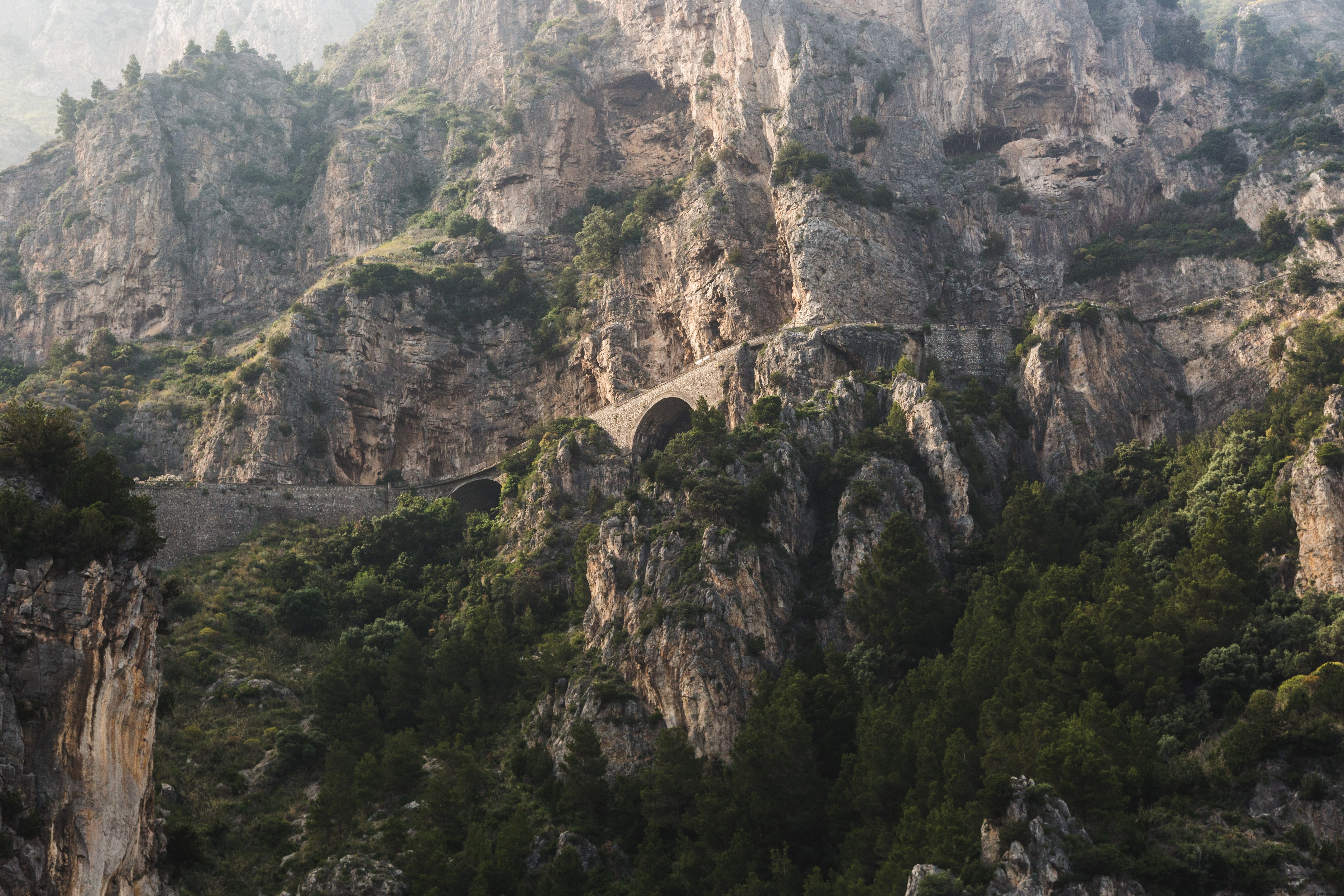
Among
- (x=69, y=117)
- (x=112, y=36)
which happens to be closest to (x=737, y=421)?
(x=69, y=117)

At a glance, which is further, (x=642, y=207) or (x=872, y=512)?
(x=642, y=207)

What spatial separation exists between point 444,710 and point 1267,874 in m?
32.8

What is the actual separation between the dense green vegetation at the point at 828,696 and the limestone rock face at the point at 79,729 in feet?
15.2

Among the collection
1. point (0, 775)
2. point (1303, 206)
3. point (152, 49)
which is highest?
point (152, 49)

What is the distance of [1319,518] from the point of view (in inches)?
1683

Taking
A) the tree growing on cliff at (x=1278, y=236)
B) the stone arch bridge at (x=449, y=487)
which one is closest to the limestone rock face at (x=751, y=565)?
the stone arch bridge at (x=449, y=487)

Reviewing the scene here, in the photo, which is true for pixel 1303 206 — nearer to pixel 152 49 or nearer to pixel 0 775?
pixel 0 775

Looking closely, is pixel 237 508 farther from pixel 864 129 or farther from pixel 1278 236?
pixel 1278 236

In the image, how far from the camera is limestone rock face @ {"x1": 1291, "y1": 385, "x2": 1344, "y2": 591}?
41.5 m

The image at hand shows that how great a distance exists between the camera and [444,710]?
50.2 meters

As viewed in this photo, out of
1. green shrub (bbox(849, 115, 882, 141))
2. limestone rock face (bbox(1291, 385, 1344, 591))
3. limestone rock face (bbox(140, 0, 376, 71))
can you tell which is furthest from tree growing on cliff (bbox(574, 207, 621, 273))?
limestone rock face (bbox(140, 0, 376, 71))

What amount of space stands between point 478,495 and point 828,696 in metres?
34.6

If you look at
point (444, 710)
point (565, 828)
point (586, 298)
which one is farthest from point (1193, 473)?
point (586, 298)

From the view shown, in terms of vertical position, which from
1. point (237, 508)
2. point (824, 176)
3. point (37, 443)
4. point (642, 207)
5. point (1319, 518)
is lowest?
point (1319, 518)
